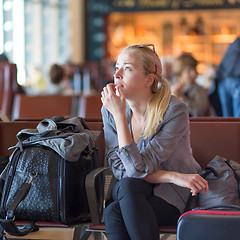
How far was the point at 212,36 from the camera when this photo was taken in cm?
1416

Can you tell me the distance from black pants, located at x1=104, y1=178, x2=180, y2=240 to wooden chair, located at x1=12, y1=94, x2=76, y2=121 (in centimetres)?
189

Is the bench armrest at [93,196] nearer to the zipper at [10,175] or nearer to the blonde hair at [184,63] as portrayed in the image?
the zipper at [10,175]

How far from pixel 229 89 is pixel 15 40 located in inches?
307

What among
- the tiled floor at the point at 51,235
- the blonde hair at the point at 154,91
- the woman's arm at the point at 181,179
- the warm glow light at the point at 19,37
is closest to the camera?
the woman's arm at the point at 181,179

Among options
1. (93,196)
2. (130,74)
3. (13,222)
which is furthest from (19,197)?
(130,74)

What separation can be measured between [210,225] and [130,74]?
0.89 metres

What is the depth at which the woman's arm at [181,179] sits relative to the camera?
219cm

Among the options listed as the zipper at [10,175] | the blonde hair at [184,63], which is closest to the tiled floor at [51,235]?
the zipper at [10,175]

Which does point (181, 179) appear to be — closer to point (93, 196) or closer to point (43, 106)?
point (93, 196)

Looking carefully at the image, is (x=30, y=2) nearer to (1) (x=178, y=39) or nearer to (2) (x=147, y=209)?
(1) (x=178, y=39)

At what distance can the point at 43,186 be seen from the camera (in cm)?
229

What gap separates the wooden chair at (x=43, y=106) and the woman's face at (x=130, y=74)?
5.78ft

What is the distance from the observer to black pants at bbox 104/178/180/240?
2064 mm

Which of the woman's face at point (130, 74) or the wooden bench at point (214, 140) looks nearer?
the woman's face at point (130, 74)
